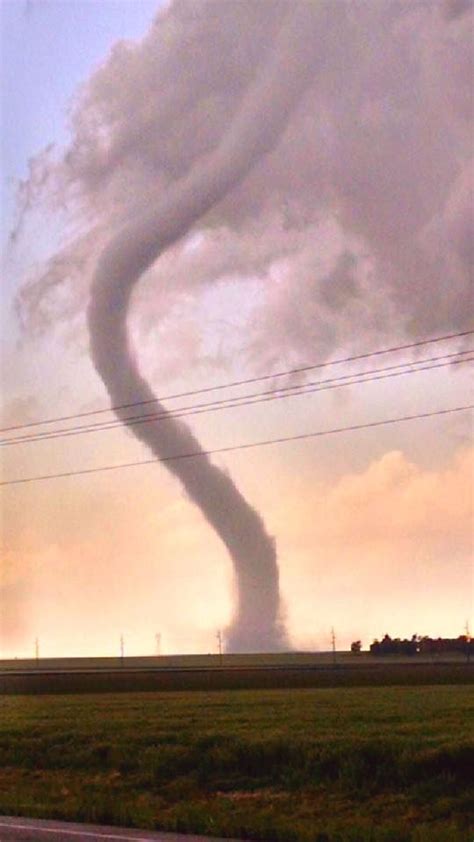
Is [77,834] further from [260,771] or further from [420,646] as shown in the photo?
[420,646]

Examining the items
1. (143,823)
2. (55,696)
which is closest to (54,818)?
(143,823)

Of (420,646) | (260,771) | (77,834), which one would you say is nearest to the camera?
(77,834)

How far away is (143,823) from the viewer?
20359 mm

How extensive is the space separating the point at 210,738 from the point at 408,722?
5676 mm

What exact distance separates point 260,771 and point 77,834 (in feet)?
27.7

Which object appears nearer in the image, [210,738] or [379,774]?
[379,774]

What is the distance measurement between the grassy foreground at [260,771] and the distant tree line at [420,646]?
124 meters

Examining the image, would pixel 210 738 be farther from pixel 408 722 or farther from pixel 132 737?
pixel 408 722

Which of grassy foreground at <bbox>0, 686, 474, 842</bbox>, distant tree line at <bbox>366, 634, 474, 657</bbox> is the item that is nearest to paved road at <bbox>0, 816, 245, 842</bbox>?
grassy foreground at <bbox>0, 686, 474, 842</bbox>

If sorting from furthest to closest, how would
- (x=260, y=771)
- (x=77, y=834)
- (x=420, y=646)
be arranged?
(x=420, y=646)
(x=260, y=771)
(x=77, y=834)

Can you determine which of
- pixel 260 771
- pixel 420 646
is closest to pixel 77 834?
pixel 260 771

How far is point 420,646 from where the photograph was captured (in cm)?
16075

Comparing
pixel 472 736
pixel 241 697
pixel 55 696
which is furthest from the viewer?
pixel 55 696

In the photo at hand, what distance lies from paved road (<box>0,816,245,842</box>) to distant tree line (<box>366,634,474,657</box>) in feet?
469
